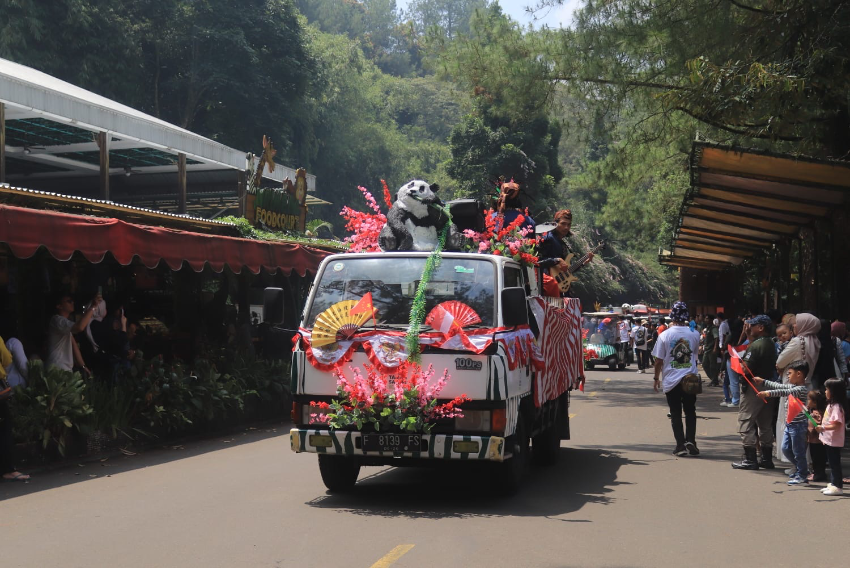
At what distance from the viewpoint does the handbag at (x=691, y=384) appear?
11.8m

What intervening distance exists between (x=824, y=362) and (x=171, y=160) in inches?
830

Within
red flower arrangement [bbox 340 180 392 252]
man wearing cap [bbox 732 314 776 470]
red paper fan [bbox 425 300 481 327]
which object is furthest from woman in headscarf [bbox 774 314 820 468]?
red flower arrangement [bbox 340 180 392 252]

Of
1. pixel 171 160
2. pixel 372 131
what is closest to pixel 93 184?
pixel 171 160

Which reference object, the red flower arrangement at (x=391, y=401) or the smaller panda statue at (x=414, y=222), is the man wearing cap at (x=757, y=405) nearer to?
the smaller panda statue at (x=414, y=222)

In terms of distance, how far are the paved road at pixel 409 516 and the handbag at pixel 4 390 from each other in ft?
3.11

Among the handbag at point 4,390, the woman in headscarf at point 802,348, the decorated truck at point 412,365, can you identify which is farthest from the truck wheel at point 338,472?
the woman in headscarf at point 802,348

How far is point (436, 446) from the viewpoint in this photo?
8109mm

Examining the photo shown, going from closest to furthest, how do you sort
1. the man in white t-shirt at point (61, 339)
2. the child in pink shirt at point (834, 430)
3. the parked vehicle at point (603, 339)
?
the child in pink shirt at point (834, 430) → the man in white t-shirt at point (61, 339) → the parked vehicle at point (603, 339)

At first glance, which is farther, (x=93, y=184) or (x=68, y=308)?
(x=93, y=184)

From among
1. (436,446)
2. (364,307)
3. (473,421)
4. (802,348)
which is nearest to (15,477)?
(364,307)

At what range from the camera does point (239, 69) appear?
157 ft

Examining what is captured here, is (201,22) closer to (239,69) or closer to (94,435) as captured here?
(239,69)

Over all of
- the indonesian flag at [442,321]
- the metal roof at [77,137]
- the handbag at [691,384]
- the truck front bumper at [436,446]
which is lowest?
the truck front bumper at [436,446]

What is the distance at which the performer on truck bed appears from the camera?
35.9ft
